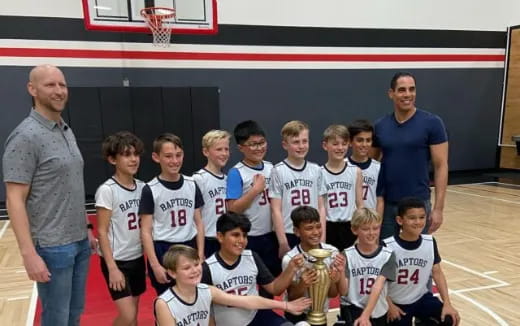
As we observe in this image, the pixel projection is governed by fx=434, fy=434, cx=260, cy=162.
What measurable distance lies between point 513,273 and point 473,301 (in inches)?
38.7

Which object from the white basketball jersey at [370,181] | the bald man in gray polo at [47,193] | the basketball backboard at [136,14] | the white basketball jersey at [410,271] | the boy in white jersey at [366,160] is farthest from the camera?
the basketball backboard at [136,14]

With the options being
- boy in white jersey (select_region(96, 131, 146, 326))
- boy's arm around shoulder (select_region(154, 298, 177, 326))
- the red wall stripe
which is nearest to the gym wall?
the red wall stripe

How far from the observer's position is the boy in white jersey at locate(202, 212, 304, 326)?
2438 mm

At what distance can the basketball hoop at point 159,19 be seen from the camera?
7.28 meters

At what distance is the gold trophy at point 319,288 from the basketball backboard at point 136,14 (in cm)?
613

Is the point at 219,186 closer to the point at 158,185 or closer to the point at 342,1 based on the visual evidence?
the point at 158,185

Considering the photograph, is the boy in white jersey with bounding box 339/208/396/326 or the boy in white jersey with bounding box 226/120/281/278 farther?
the boy in white jersey with bounding box 226/120/281/278

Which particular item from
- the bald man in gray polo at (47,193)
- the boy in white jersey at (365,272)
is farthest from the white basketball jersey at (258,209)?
the bald man in gray polo at (47,193)

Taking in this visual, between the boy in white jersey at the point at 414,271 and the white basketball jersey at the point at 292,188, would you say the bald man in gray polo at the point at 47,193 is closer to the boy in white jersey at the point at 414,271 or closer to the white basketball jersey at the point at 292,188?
the white basketball jersey at the point at 292,188

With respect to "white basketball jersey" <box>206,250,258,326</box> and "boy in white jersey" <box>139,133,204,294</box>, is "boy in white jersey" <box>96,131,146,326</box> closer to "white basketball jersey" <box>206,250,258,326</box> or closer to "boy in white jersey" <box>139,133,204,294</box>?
"boy in white jersey" <box>139,133,204,294</box>

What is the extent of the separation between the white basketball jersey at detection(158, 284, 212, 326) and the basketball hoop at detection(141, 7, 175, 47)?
6026mm

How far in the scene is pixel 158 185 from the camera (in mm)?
2689

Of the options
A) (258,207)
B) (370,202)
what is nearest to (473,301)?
(370,202)

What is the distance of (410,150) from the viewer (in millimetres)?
2961
